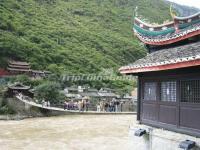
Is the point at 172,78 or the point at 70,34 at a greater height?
the point at 70,34

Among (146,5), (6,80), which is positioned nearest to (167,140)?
(6,80)

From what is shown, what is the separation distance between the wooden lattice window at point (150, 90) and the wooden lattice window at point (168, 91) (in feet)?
1.73

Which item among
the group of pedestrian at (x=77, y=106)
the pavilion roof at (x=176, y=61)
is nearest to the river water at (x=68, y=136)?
the pavilion roof at (x=176, y=61)

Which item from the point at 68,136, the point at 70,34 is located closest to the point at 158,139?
the point at 68,136

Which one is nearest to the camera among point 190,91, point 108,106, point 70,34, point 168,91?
point 190,91

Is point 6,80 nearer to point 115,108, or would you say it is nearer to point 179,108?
point 115,108

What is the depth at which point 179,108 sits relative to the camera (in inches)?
471

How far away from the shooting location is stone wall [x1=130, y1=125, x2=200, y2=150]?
1178 centimetres

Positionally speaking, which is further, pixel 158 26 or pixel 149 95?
pixel 158 26

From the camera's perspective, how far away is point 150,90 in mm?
13859

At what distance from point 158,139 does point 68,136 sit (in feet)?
36.9

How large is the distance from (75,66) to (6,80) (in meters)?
19.9

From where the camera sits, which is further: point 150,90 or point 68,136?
point 68,136

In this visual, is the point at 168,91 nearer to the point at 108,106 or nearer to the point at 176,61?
the point at 176,61
